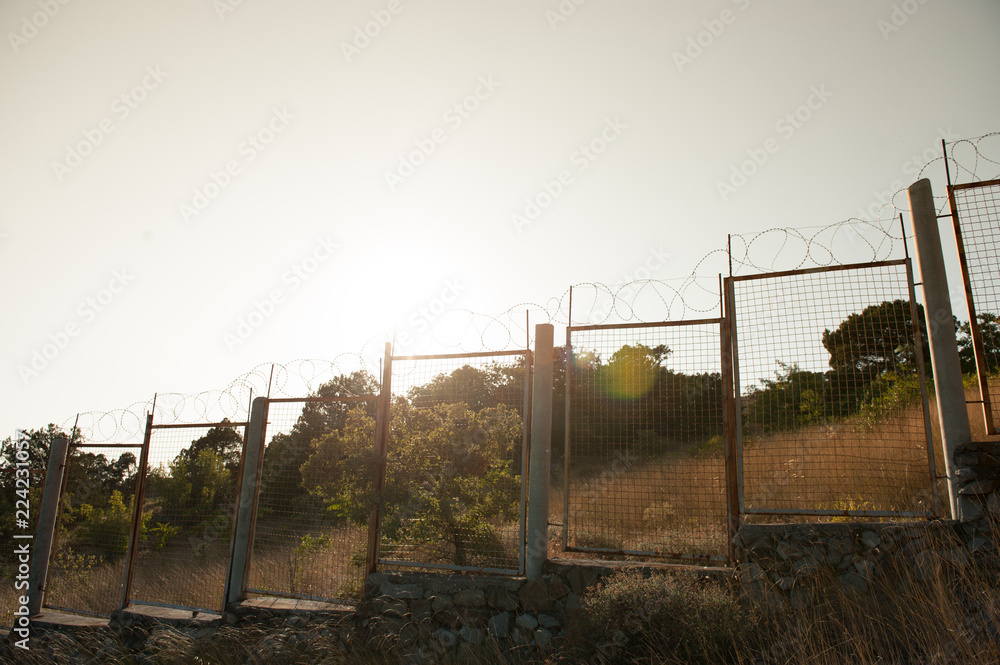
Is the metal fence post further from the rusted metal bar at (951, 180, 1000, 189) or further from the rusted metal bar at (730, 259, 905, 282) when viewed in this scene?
the rusted metal bar at (951, 180, 1000, 189)

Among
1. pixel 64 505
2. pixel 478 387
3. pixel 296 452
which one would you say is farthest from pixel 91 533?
pixel 478 387

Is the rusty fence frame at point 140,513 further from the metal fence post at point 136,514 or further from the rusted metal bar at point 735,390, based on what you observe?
the rusted metal bar at point 735,390

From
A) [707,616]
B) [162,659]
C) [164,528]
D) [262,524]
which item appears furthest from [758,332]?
[164,528]

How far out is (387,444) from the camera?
623 centimetres

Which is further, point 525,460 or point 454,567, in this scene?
point 525,460

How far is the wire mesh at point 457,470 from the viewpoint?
5.87 metres

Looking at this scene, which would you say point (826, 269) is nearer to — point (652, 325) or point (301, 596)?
point (652, 325)

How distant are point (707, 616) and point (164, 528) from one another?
716 centimetres

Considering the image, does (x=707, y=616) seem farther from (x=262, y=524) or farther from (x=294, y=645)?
(x=262, y=524)

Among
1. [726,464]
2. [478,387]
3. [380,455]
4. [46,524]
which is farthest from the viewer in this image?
[46,524]

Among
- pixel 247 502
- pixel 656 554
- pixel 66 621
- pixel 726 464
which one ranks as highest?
pixel 726 464

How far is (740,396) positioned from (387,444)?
371 cm

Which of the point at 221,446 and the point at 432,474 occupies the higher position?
the point at 221,446

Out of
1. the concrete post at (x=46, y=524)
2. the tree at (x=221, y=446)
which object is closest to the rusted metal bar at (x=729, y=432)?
the tree at (x=221, y=446)
